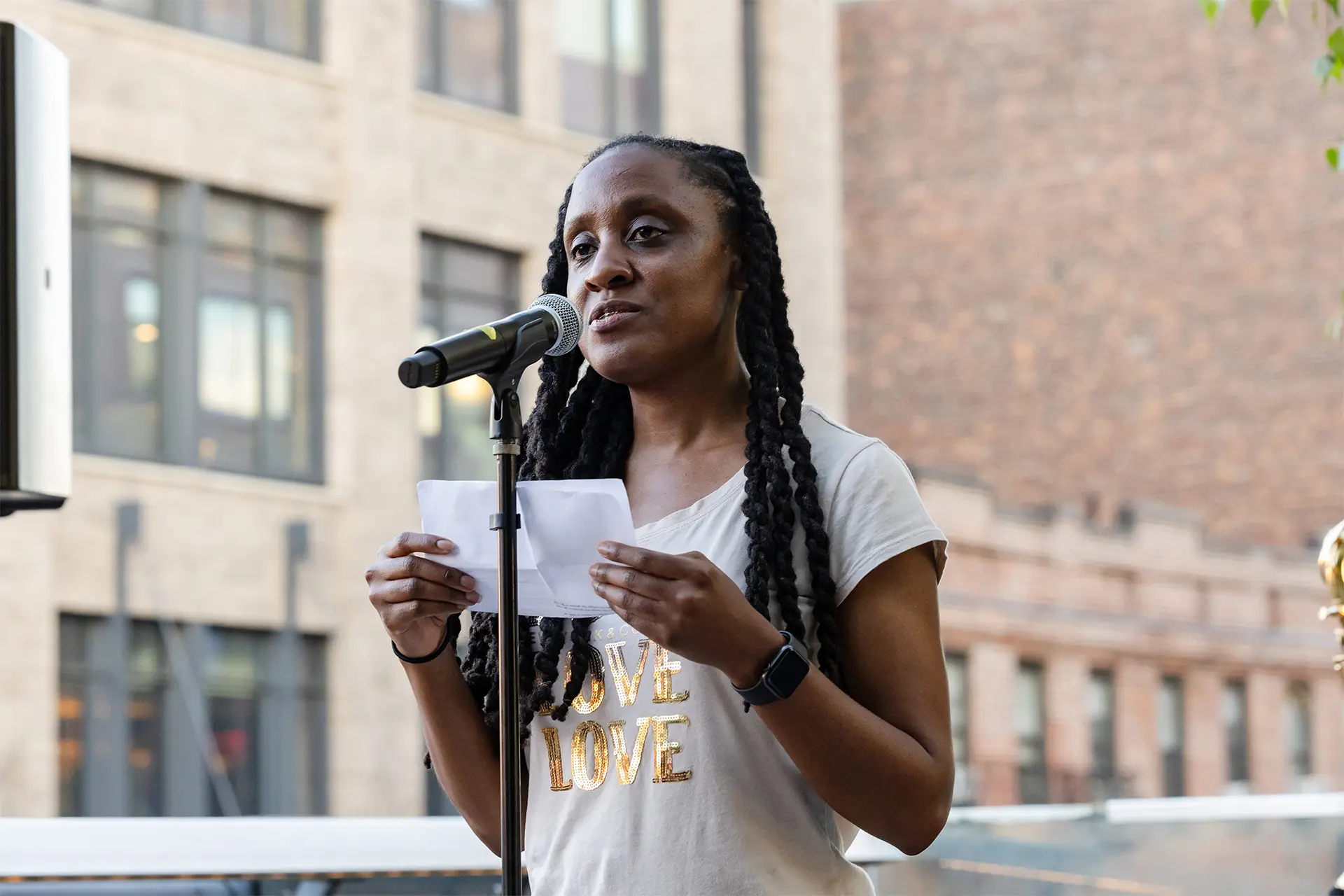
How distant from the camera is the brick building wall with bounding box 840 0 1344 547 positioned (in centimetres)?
3045

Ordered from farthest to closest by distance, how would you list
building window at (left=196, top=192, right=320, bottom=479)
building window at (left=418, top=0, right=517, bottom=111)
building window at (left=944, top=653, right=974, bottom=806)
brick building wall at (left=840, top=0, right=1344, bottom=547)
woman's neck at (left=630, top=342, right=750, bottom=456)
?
1. brick building wall at (left=840, top=0, right=1344, bottom=547)
2. building window at (left=944, top=653, right=974, bottom=806)
3. building window at (left=418, top=0, right=517, bottom=111)
4. building window at (left=196, top=192, right=320, bottom=479)
5. woman's neck at (left=630, top=342, right=750, bottom=456)

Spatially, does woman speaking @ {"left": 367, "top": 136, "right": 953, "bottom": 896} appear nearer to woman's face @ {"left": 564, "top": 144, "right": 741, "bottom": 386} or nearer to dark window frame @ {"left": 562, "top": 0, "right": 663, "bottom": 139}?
woman's face @ {"left": 564, "top": 144, "right": 741, "bottom": 386}

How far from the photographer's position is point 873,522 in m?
2.64

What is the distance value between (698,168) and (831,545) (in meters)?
0.57

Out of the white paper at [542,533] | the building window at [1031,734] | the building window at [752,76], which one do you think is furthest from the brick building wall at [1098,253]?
the white paper at [542,533]

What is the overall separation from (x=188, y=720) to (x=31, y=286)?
44.1 feet

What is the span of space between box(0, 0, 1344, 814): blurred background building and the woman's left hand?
12547 millimetres

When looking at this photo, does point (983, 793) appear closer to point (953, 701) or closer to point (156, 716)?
point (953, 701)

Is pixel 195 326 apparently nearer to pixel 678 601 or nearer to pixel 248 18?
pixel 248 18

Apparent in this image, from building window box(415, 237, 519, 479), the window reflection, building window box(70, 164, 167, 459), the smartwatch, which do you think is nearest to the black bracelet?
the smartwatch

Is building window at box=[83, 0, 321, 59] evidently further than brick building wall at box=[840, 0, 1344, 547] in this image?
No

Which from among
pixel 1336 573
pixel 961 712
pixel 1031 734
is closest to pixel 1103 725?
pixel 1031 734

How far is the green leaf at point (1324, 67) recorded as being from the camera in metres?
4.43

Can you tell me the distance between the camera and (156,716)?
15.3m
